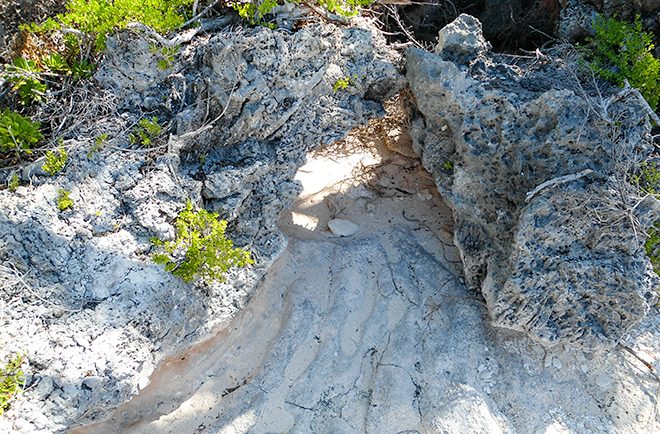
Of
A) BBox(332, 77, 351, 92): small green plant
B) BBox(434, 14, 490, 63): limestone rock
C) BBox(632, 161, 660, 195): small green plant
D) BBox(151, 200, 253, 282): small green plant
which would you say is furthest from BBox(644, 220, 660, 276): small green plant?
BBox(151, 200, 253, 282): small green plant

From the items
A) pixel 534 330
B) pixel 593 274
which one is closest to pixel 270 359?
pixel 534 330

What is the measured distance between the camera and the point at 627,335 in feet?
12.0

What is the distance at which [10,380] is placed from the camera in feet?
8.67

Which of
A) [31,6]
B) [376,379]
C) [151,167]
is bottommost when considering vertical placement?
[376,379]

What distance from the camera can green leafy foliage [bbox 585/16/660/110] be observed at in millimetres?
3490

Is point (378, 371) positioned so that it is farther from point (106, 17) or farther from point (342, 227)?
point (106, 17)

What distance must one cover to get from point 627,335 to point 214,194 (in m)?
Answer: 2.95

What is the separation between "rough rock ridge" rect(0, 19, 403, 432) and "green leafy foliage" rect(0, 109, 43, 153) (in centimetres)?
15

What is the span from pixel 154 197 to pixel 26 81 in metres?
0.99

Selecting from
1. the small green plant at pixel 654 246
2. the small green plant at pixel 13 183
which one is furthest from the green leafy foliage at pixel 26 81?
the small green plant at pixel 654 246

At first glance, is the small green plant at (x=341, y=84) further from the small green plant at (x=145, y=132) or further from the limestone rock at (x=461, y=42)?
the small green plant at (x=145, y=132)

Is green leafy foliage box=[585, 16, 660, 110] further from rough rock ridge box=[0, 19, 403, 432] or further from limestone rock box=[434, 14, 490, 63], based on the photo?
rough rock ridge box=[0, 19, 403, 432]

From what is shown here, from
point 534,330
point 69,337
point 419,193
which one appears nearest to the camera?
point 69,337

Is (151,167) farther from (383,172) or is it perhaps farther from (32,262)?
(383,172)
